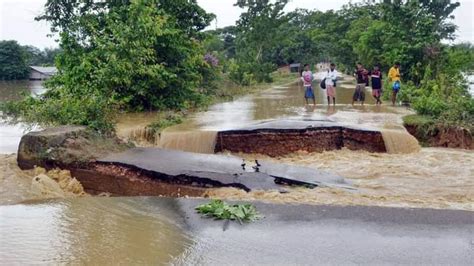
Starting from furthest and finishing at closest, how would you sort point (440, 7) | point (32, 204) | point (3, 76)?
point (3, 76), point (440, 7), point (32, 204)

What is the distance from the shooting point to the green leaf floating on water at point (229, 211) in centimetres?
648

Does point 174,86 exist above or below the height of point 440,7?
below

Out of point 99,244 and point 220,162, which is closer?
point 99,244

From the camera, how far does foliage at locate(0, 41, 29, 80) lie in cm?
5022

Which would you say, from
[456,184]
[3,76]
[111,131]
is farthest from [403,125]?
[3,76]

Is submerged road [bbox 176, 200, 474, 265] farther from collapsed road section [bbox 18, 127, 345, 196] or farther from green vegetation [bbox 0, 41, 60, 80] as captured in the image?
green vegetation [bbox 0, 41, 60, 80]

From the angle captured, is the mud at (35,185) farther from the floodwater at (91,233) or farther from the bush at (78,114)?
the bush at (78,114)

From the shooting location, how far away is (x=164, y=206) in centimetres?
729

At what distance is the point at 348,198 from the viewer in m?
7.70

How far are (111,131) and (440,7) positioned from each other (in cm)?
2520

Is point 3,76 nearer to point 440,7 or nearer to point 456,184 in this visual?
point 440,7

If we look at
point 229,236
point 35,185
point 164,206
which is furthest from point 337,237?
point 35,185

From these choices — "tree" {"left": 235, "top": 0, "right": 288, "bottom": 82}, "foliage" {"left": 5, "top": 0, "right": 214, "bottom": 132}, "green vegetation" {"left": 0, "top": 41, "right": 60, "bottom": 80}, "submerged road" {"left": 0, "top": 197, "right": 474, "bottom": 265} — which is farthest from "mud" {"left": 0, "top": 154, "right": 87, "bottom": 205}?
"green vegetation" {"left": 0, "top": 41, "right": 60, "bottom": 80}

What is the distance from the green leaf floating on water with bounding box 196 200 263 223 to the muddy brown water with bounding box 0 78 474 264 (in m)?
0.47
